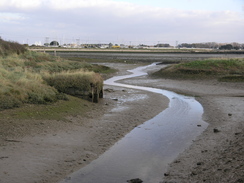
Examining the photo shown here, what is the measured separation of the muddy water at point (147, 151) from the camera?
7.72 metres

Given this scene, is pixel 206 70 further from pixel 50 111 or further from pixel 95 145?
pixel 95 145

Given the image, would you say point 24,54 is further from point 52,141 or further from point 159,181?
point 159,181

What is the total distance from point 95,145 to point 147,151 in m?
1.62

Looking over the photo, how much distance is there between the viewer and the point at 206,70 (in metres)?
35.7

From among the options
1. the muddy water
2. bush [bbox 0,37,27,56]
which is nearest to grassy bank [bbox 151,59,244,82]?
bush [bbox 0,37,27,56]

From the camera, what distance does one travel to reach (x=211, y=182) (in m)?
6.82

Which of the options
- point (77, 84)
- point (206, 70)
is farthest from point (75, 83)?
point (206, 70)

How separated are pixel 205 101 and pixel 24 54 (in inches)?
1010

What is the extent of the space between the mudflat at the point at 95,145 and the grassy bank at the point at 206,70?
18.6 m

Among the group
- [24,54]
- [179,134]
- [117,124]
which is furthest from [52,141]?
[24,54]

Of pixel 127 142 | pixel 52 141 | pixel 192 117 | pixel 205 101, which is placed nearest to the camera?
pixel 52 141

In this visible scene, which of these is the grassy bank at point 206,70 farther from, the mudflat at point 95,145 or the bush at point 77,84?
the mudflat at point 95,145

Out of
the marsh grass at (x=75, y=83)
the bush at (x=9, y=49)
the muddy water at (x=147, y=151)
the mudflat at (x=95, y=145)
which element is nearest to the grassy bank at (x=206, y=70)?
the bush at (x=9, y=49)

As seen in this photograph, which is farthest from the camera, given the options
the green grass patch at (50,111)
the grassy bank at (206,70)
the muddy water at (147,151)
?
the grassy bank at (206,70)
